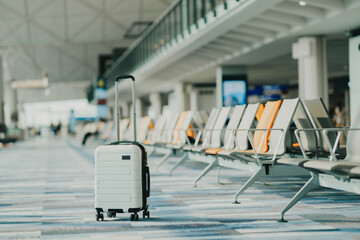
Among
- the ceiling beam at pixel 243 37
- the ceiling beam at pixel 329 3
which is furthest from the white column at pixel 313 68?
the ceiling beam at pixel 329 3

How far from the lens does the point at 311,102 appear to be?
25.9ft

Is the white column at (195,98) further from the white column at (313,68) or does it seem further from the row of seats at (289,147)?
the row of seats at (289,147)

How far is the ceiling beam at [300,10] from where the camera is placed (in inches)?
616

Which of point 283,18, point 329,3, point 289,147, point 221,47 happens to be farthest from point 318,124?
point 221,47

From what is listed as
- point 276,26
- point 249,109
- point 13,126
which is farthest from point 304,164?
point 13,126

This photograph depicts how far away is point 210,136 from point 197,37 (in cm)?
1009

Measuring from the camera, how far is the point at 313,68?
61.5ft

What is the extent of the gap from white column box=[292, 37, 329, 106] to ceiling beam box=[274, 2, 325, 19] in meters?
2.94

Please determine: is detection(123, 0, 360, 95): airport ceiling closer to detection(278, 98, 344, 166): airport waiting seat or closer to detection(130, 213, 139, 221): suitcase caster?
detection(278, 98, 344, 166): airport waiting seat

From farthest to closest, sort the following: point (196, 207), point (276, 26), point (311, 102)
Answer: point (276, 26) → point (311, 102) → point (196, 207)

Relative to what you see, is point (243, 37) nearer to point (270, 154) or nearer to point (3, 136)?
point (270, 154)

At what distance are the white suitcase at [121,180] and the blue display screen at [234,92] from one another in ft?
A: 67.6

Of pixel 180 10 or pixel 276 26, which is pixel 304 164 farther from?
pixel 180 10

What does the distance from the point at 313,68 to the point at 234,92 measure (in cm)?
854
